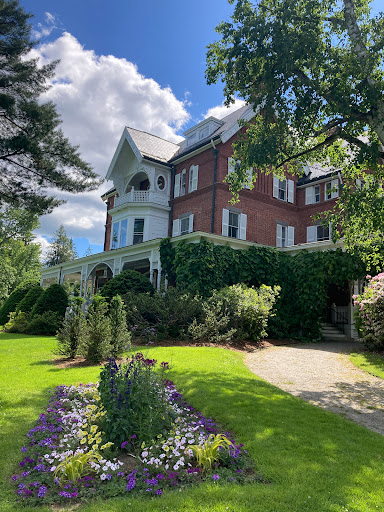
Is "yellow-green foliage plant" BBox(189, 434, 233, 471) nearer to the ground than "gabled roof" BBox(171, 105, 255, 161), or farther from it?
nearer to the ground

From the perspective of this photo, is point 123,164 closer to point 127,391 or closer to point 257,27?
point 257,27

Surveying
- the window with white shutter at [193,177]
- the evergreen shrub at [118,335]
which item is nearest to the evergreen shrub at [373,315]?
the evergreen shrub at [118,335]

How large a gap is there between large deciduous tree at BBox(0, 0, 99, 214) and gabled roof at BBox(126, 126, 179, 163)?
10333mm

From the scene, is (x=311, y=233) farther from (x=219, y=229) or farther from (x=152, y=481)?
(x=152, y=481)

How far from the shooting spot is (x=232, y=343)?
1250 centimetres

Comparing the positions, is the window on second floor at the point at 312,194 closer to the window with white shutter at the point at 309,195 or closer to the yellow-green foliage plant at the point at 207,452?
the window with white shutter at the point at 309,195

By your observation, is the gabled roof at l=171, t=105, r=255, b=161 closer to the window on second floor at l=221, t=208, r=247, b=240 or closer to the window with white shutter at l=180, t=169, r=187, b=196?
the window with white shutter at l=180, t=169, r=187, b=196

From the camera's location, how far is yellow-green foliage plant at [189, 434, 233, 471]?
377cm

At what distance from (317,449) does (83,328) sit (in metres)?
6.56

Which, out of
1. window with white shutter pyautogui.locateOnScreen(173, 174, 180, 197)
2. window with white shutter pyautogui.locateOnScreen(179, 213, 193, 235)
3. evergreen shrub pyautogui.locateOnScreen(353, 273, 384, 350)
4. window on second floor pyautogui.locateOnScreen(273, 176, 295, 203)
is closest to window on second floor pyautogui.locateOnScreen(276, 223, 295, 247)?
window on second floor pyautogui.locateOnScreen(273, 176, 295, 203)

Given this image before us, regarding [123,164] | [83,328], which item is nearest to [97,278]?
[123,164]

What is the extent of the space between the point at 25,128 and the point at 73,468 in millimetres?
12364

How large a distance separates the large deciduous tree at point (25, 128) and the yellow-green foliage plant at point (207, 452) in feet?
38.5

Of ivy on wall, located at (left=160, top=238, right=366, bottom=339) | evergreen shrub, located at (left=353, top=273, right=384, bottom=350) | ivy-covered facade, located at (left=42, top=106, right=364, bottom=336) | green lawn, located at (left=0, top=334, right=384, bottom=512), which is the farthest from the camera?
ivy-covered facade, located at (left=42, top=106, right=364, bottom=336)
